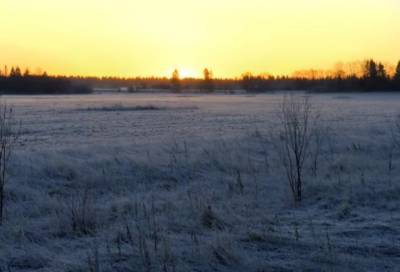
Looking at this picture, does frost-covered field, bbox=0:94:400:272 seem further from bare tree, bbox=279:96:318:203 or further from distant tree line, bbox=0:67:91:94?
distant tree line, bbox=0:67:91:94

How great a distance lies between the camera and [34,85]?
116 metres

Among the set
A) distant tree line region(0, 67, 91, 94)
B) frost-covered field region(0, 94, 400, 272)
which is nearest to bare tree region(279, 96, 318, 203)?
frost-covered field region(0, 94, 400, 272)

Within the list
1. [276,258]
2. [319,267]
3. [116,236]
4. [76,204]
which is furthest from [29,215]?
[319,267]

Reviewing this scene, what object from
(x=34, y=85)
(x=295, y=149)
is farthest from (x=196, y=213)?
(x=34, y=85)

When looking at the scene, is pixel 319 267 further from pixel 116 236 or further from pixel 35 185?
pixel 35 185

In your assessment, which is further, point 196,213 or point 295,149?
point 295,149

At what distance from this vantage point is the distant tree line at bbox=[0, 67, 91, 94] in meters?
115

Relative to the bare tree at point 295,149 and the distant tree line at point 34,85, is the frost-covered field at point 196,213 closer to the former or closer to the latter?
the bare tree at point 295,149

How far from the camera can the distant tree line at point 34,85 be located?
11525 cm

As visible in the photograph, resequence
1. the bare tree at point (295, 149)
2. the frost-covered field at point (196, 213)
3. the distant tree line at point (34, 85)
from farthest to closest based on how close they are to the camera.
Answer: the distant tree line at point (34, 85), the bare tree at point (295, 149), the frost-covered field at point (196, 213)

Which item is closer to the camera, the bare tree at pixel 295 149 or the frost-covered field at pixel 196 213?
the frost-covered field at pixel 196 213

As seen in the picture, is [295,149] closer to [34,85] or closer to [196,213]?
[196,213]

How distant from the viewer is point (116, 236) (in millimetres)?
7148

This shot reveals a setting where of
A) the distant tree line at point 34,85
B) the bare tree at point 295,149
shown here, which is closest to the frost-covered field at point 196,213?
the bare tree at point 295,149
